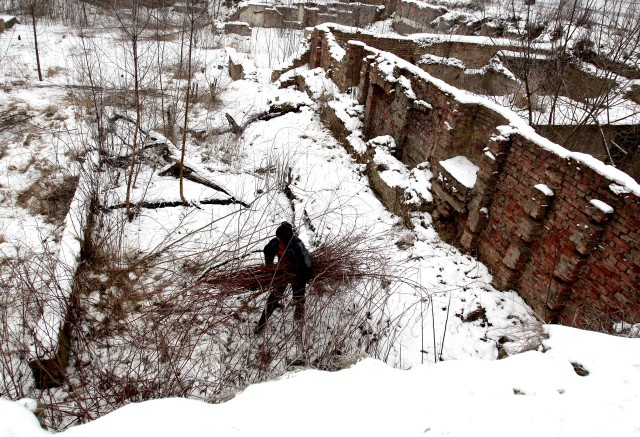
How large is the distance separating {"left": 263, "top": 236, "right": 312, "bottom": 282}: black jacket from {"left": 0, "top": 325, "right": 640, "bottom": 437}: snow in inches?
60.1

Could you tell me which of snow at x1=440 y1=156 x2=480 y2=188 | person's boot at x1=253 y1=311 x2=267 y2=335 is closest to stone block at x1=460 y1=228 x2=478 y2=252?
snow at x1=440 y1=156 x2=480 y2=188

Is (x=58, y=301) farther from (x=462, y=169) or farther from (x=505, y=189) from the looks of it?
(x=462, y=169)

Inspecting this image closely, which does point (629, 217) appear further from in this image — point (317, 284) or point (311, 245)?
point (311, 245)

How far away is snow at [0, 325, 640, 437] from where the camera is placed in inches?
87.4

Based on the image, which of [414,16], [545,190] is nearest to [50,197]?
[545,190]

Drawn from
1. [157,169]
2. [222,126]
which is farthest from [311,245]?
[222,126]

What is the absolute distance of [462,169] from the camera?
6430mm

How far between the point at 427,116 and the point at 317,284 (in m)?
4.53

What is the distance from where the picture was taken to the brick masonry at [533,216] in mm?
4012

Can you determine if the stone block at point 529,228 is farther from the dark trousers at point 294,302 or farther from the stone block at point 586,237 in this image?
the dark trousers at point 294,302

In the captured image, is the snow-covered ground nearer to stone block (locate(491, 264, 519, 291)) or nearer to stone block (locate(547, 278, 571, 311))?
stone block (locate(491, 264, 519, 291))

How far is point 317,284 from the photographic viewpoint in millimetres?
4457

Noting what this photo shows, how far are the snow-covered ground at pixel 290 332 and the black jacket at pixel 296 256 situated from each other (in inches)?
12.4

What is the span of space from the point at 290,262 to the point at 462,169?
3574 millimetres
